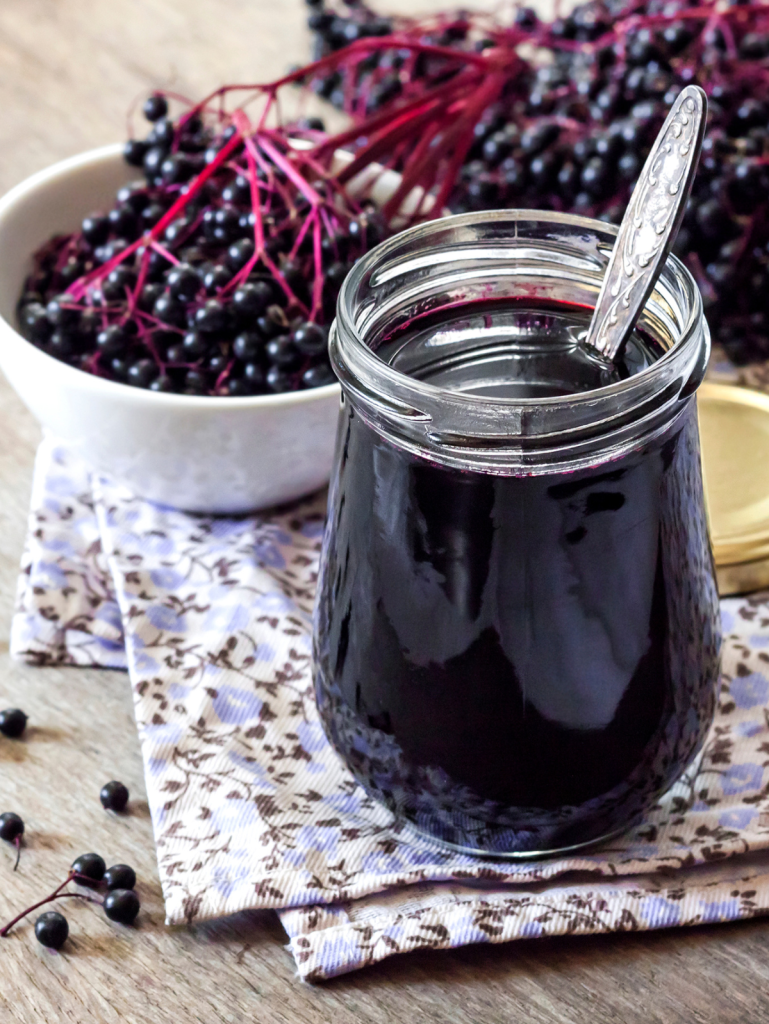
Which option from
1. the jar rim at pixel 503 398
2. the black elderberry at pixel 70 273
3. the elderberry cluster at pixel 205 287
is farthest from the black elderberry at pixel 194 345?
the jar rim at pixel 503 398

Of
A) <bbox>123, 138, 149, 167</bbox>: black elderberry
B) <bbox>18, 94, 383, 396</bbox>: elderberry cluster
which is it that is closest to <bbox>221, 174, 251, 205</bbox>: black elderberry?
A: <bbox>18, 94, 383, 396</bbox>: elderberry cluster

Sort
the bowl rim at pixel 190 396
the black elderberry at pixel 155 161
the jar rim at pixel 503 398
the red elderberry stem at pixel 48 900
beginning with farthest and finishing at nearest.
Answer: the black elderberry at pixel 155 161, the bowl rim at pixel 190 396, the red elderberry stem at pixel 48 900, the jar rim at pixel 503 398

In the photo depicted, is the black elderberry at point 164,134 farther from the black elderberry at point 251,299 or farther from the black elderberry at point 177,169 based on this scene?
the black elderberry at point 251,299

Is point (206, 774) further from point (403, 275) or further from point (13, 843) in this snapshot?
point (403, 275)

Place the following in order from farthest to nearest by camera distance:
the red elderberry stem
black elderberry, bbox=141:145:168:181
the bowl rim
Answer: black elderberry, bbox=141:145:168:181 < the bowl rim < the red elderberry stem

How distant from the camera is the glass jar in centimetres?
41

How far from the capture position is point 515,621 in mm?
427

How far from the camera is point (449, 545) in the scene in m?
0.42

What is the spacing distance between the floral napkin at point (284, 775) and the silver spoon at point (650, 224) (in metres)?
0.22

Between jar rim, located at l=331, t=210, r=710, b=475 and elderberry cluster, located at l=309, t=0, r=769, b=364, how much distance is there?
30 cm

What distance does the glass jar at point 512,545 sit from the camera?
41cm

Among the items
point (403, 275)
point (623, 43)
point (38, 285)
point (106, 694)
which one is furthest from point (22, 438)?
point (623, 43)

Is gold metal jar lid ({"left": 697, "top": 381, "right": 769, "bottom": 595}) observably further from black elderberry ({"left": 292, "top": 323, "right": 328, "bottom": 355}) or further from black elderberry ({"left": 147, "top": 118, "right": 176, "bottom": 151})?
black elderberry ({"left": 147, "top": 118, "right": 176, "bottom": 151})

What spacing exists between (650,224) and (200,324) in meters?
0.29
